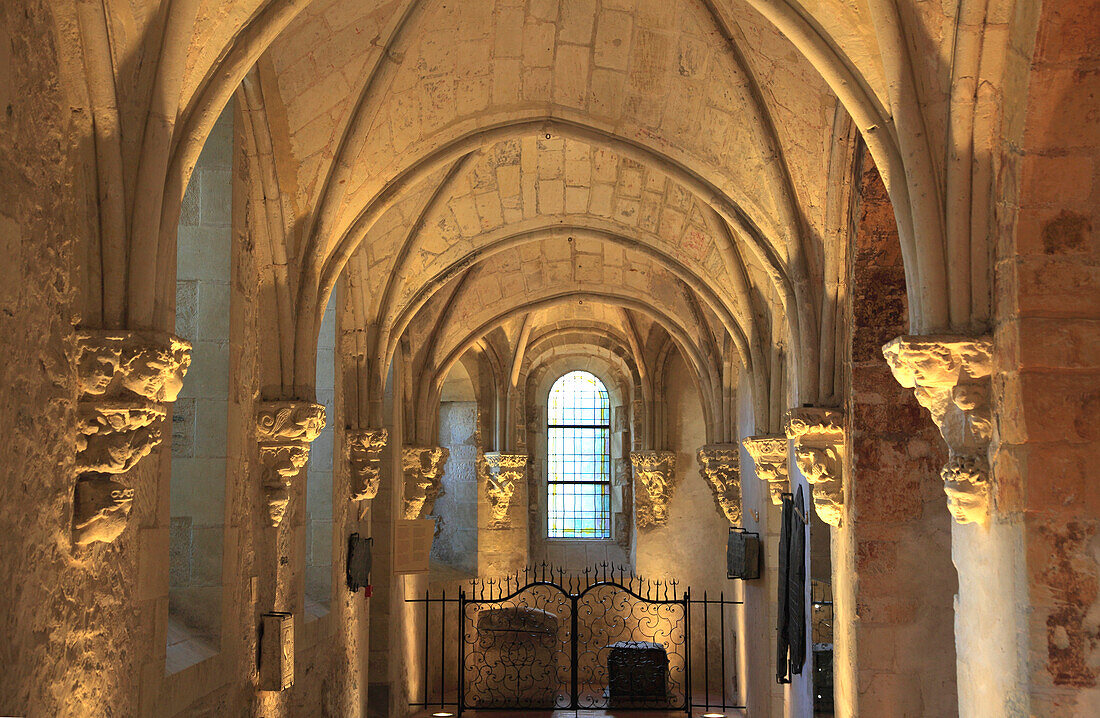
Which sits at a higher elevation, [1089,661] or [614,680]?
[1089,661]

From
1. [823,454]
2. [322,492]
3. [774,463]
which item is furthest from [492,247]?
[823,454]

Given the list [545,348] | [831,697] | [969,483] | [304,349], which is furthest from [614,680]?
[969,483]

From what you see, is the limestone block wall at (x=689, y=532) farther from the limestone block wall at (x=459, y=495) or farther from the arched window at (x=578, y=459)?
the limestone block wall at (x=459, y=495)

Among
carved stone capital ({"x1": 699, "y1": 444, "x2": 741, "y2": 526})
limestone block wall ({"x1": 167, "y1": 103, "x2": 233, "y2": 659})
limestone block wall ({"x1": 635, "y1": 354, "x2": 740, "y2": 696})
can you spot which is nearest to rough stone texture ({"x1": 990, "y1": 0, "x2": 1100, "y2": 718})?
limestone block wall ({"x1": 167, "y1": 103, "x2": 233, "y2": 659})

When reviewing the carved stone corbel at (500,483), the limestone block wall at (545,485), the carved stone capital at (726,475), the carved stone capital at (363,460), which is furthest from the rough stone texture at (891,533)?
the limestone block wall at (545,485)

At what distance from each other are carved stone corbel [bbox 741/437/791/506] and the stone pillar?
24.8 feet

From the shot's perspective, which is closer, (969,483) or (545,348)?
(969,483)

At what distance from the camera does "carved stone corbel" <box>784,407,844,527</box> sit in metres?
6.38

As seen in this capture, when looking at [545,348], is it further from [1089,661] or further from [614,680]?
[1089,661]

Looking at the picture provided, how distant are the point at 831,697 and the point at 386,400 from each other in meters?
5.54

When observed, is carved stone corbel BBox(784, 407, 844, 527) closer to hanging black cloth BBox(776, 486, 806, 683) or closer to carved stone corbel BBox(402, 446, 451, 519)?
hanging black cloth BBox(776, 486, 806, 683)

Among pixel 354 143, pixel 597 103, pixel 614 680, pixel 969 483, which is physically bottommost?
pixel 614 680

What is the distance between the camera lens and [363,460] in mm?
9438

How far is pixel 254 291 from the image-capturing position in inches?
262
